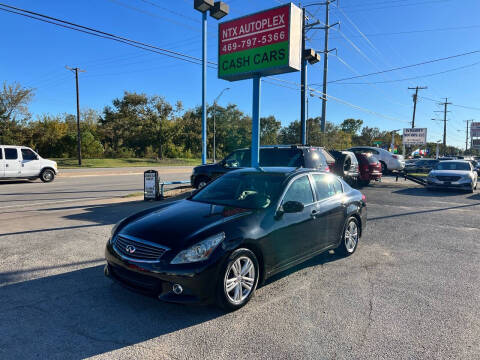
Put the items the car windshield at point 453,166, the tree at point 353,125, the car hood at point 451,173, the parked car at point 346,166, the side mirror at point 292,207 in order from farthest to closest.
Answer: the tree at point 353,125 < the car windshield at point 453,166 < the car hood at point 451,173 < the parked car at point 346,166 < the side mirror at point 292,207

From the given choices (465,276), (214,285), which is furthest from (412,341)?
(465,276)

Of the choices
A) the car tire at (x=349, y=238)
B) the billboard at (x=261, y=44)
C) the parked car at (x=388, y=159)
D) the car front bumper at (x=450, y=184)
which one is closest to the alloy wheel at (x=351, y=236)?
the car tire at (x=349, y=238)

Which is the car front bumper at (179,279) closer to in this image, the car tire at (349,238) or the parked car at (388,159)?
the car tire at (349,238)

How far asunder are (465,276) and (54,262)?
5.88 metres

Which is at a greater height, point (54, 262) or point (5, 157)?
point (5, 157)

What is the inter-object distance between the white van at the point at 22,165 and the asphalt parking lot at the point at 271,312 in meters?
12.4

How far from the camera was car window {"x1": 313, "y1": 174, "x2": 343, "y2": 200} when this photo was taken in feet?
16.3

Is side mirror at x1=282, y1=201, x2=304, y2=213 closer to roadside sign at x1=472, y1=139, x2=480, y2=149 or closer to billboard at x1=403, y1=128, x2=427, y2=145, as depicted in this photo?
billboard at x1=403, y1=128, x2=427, y2=145

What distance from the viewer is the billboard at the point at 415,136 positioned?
3514 centimetres

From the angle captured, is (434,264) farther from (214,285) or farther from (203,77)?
(203,77)

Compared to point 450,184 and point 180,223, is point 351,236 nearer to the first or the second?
point 180,223

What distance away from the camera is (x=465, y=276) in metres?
4.56

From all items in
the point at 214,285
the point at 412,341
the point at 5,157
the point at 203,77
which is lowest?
the point at 412,341

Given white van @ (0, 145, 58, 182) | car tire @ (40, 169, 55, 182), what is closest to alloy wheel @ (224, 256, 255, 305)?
white van @ (0, 145, 58, 182)
